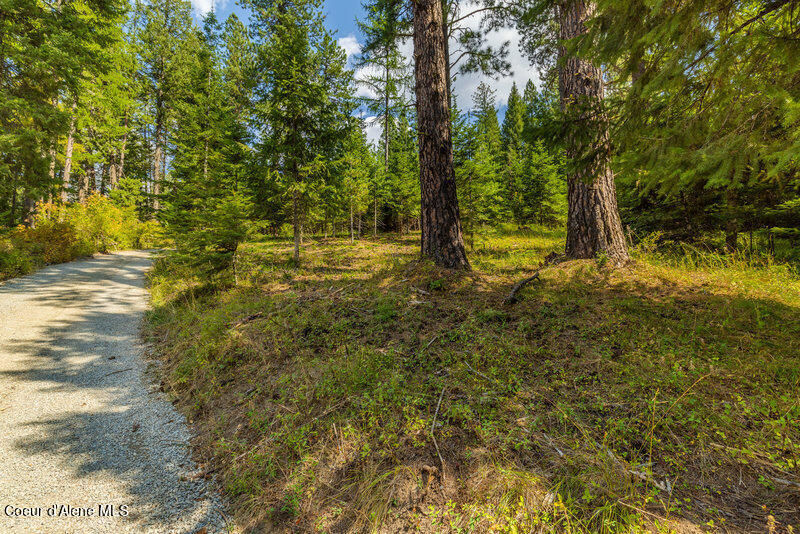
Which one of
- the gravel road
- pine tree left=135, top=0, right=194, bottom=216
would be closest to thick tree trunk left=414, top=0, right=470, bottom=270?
the gravel road

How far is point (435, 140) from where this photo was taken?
200 inches

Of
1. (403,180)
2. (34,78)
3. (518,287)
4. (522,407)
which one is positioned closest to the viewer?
(522,407)

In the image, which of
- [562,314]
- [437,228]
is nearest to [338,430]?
[562,314]

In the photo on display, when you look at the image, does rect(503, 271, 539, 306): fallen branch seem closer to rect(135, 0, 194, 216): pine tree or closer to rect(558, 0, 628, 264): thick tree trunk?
rect(558, 0, 628, 264): thick tree trunk

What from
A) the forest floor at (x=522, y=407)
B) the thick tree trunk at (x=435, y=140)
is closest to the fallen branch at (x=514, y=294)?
the forest floor at (x=522, y=407)

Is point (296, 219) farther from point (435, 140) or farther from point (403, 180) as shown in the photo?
point (403, 180)

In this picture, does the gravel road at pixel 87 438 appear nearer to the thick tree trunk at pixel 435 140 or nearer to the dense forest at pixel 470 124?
the dense forest at pixel 470 124

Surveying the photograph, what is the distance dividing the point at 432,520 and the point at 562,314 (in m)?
2.79

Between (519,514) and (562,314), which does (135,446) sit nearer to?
(519,514)

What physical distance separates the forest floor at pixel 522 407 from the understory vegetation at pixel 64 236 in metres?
8.60

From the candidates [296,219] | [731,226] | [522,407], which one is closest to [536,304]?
[522,407]

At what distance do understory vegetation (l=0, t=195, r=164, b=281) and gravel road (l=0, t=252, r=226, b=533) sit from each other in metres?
4.16

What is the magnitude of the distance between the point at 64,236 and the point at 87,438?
13.2 metres

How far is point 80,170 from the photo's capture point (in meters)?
14.0
